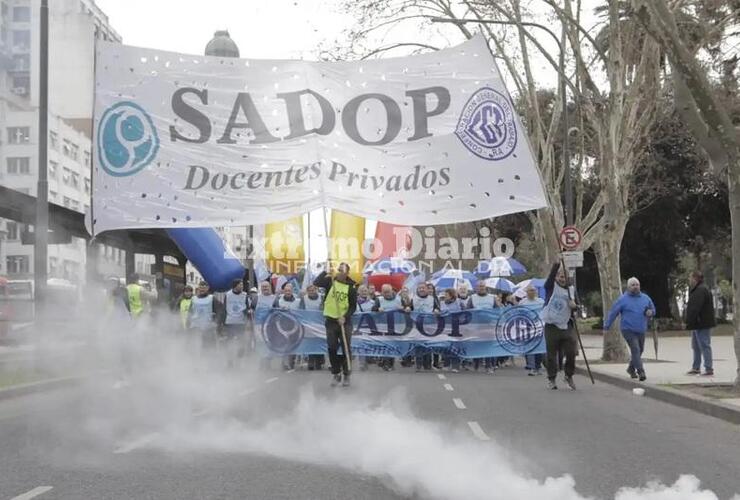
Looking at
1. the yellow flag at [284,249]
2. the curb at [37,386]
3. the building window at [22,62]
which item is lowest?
the curb at [37,386]

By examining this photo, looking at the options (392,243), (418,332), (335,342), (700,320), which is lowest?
(418,332)

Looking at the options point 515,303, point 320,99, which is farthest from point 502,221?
point 320,99

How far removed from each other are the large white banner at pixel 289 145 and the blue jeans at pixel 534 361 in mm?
11284

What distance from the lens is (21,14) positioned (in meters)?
12.5

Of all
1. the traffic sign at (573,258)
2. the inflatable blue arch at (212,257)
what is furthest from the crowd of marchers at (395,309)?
the inflatable blue arch at (212,257)

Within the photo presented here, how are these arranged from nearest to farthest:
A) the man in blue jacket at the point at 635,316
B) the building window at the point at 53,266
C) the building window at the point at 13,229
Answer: the man in blue jacket at the point at 635,316 → the building window at the point at 53,266 → the building window at the point at 13,229

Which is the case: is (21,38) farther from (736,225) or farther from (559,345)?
(736,225)

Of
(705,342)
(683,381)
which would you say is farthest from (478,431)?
(705,342)

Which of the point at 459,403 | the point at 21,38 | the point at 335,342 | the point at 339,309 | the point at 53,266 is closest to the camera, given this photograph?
the point at 459,403

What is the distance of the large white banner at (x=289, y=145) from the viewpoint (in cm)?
757

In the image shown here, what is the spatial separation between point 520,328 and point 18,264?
18.2m

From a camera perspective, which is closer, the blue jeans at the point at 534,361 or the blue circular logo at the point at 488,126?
the blue circular logo at the point at 488,126

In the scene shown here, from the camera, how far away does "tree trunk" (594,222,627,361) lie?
20297 mm

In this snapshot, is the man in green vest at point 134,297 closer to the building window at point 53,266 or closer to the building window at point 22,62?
the building window at point 22,62
